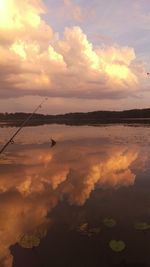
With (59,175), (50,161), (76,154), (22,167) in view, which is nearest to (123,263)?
(59,175)

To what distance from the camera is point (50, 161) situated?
23.6 metres

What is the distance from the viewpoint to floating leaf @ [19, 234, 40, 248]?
917 centimetres

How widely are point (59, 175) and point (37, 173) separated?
1.50m

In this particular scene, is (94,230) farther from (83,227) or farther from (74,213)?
(74,213)

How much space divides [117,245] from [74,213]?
3084 millimetres

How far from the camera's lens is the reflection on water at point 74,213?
27.9 ft

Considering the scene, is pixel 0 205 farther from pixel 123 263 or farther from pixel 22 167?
pixel 22 167

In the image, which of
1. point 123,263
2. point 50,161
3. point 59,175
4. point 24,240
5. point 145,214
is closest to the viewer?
point 123,263

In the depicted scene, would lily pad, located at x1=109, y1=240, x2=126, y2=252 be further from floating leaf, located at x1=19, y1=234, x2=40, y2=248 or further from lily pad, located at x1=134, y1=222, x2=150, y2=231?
floating leaf, located at x1=19, y1=234, x2=40, y2=248

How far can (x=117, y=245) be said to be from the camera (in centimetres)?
888

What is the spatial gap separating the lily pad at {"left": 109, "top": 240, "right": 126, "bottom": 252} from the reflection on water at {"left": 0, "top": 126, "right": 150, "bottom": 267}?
1.1 inches

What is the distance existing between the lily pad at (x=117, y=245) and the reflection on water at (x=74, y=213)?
0.09 feet

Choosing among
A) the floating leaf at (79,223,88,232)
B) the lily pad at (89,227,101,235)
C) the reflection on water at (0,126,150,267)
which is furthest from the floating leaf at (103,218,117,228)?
the floating leaf at (79,223,88,232)

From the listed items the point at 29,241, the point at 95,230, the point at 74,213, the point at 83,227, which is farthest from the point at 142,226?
the point at 29,241
